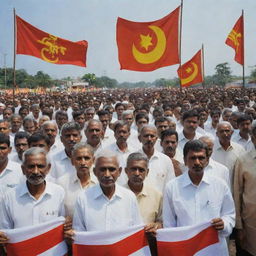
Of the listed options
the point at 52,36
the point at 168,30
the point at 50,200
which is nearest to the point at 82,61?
the point at 52,36

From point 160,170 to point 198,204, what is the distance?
1.24 meters

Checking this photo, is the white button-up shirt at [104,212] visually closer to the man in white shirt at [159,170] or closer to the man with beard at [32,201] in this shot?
the man with beard at [32,201]

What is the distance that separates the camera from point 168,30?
10.9 meters

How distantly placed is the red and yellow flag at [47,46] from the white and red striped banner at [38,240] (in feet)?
28.7

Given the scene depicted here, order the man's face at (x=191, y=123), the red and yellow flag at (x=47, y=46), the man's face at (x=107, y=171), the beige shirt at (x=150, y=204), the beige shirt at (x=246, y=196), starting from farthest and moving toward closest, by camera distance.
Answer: the red and yellow flag at (x=47, y=46) → the man's face at (x=191, y=123) → the beige shirt at (x=246, y=196) → the beige shirt at (x=150, y=204) → the man's face at (x=107, y=171)

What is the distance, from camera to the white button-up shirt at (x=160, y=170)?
13.7 feet

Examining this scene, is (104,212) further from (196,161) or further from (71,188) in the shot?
(196,161)

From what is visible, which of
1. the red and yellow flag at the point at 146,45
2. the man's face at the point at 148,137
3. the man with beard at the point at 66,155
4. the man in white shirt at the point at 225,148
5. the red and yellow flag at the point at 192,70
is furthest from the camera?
the red and yellow flag at the point at 192,70

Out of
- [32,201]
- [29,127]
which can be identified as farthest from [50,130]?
[32,201]

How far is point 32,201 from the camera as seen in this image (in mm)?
3084

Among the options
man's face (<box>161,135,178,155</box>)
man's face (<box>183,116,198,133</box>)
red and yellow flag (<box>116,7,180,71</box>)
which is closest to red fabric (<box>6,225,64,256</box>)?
man's face (<box>161,135,178,155</box>)

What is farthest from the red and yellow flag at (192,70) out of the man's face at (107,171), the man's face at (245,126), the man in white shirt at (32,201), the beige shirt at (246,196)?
the man in white shirt at (32,201)

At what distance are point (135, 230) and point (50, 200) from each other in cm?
81

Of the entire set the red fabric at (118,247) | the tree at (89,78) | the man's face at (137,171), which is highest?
the tree at (89,78)
